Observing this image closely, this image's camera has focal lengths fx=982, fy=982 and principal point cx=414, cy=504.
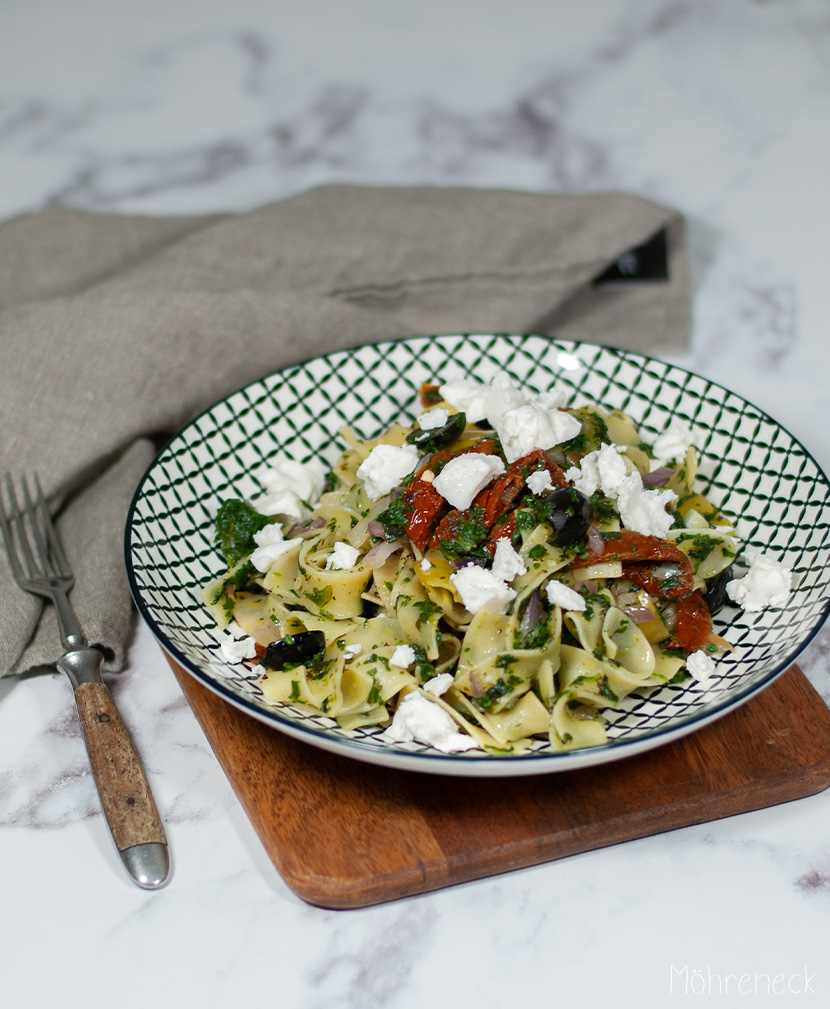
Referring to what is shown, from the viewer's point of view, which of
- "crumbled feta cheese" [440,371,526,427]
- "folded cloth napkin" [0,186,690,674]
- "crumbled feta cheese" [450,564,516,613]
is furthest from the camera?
"folded cloth napkin" [0,186,690,674]

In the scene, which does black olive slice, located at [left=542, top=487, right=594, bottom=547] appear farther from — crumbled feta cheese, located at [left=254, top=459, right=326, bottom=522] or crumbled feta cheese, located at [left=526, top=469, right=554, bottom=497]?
crumbled feta cheese, located at [left=254, top=459, right=326, bottom=522]

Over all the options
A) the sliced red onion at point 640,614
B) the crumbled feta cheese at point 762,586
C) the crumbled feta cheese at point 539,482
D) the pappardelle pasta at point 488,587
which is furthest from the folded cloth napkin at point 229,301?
the crumbled feta cheese at point 762,586

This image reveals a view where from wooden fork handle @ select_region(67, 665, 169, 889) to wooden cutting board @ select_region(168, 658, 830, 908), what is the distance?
30cm

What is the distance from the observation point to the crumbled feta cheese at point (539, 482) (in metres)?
3.70

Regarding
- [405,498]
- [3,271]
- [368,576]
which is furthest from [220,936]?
[3,271]

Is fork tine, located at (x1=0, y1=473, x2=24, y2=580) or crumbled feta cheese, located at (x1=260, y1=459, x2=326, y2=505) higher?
crumbled feta cheese, located at (x1=260, y1=459, x2=326, y2=505)

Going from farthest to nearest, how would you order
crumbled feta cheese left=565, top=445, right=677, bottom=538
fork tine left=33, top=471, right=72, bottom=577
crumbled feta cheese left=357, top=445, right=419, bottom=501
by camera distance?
fork tine left=33, top=471, right=72, bottom=577
crumbled feta cheese left=357, top=445, right=419, bottom=501
crumbled feta cheese left=565, top=445, right=677, bottom=538

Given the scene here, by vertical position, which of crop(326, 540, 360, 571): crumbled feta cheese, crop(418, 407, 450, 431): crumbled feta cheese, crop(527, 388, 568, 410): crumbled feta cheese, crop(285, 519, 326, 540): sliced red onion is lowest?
crop(285, 519, 326, 540): sliced red onion

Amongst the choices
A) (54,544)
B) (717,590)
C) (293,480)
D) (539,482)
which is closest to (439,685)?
(539,482)

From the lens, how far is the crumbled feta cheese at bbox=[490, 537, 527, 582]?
11.4 ft

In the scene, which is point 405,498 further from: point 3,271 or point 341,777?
point 3,271

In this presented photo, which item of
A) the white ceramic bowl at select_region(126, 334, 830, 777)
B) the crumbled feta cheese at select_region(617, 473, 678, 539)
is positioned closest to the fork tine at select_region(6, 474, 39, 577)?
the white ceramic bowl at select_region(126, 334, 830, 777)

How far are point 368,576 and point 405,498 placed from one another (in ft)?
1.13

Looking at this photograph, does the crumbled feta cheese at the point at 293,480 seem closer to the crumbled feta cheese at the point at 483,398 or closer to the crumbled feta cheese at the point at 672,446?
the crumbled feta cheese at the point at 483,398
